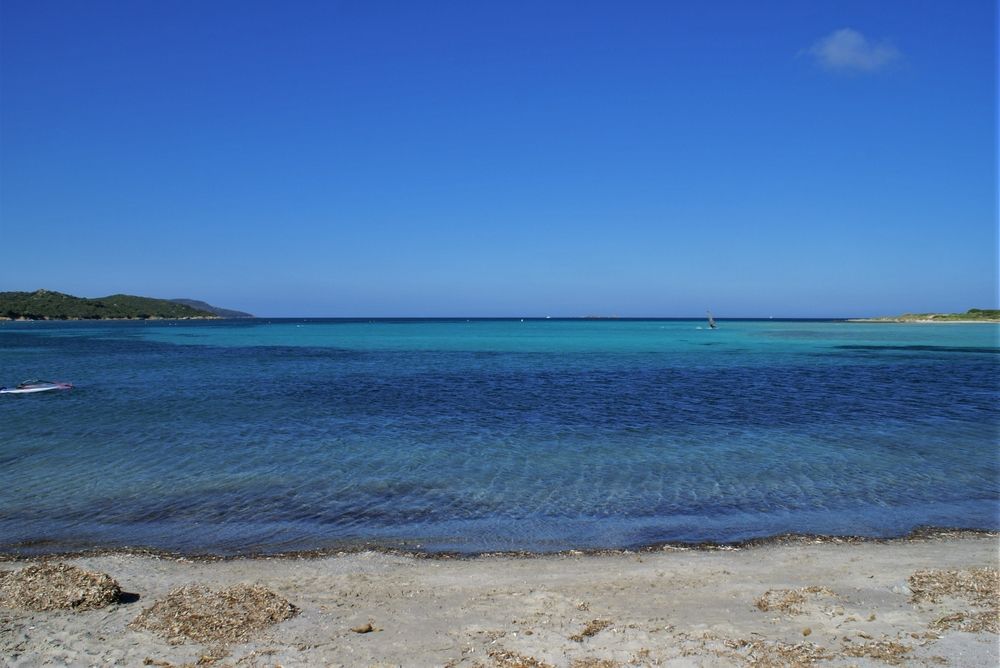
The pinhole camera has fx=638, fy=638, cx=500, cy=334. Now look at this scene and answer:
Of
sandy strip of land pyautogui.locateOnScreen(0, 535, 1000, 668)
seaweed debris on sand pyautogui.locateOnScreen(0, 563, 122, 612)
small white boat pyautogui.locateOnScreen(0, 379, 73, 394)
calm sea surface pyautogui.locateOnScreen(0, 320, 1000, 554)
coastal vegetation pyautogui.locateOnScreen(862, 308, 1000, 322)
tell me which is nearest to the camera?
sandy strip of land pyautogui.locateOnScreen(0, 535, 1000, 668)

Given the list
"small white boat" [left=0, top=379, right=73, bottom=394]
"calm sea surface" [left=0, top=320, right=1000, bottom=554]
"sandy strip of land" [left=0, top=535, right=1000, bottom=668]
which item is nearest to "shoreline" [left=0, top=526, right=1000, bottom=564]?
"sandy strip of land" [left=0, top=535, right=1000, bottom=668]

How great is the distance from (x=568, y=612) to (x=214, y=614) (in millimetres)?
4114

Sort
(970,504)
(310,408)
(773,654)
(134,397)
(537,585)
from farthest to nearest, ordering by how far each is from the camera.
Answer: (134,397)
(310,408)
(970,504)
(537,585)
(773,654)

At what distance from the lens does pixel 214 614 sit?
737cm

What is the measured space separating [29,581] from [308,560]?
340 centimetres

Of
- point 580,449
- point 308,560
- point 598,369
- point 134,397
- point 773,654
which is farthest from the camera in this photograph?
point 598,369

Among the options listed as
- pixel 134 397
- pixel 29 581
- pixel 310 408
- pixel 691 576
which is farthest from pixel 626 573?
pixel 134 397

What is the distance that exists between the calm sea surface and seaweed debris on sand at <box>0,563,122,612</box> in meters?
2.27

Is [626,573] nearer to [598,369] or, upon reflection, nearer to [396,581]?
[396,581]

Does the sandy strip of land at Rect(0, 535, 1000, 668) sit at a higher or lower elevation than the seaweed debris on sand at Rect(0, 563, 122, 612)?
lower

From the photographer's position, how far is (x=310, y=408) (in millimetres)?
24062

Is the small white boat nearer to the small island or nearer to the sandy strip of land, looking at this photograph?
the sandy strip of land

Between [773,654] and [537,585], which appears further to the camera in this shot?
[537,585]

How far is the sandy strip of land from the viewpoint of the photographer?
21.2 feet
